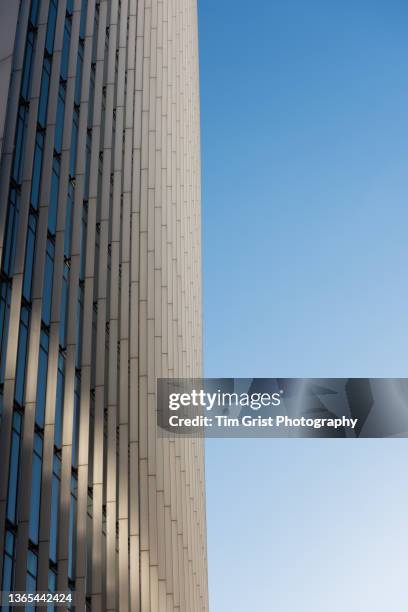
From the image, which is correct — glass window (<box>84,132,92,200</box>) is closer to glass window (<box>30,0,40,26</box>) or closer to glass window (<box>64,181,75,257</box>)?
glass window (<box>64,181,75,257</box>)

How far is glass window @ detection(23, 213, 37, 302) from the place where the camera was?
25656mm

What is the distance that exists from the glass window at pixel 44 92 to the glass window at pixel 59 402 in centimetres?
783

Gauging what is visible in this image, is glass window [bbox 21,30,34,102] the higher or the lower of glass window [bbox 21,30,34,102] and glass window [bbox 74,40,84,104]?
the lower

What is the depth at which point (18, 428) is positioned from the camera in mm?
23516

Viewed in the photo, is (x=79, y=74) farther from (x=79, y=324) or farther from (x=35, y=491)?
(x=35, y=491)

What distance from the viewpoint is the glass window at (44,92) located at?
29.1 meters

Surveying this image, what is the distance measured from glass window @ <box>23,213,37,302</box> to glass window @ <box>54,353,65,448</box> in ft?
10.3

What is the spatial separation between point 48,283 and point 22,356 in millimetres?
A: 3737

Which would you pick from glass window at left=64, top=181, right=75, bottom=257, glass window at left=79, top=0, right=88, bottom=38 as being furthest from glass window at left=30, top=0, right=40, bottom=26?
glass window at left=64, top=181, right=75, bottom=257

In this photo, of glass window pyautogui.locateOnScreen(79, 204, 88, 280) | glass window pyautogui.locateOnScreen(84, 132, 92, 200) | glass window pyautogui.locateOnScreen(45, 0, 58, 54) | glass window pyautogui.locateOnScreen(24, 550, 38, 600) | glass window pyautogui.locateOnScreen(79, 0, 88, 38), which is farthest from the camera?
glass window pyautogui.locateOnScreen(79, 0, 88, 38)

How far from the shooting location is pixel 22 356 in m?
24.6

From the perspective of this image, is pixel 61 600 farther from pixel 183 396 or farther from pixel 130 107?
pixel 130 107

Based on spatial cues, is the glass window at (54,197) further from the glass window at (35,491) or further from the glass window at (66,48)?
the glass window at (35,491)

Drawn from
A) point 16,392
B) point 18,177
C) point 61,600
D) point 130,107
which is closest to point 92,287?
point 18,177
